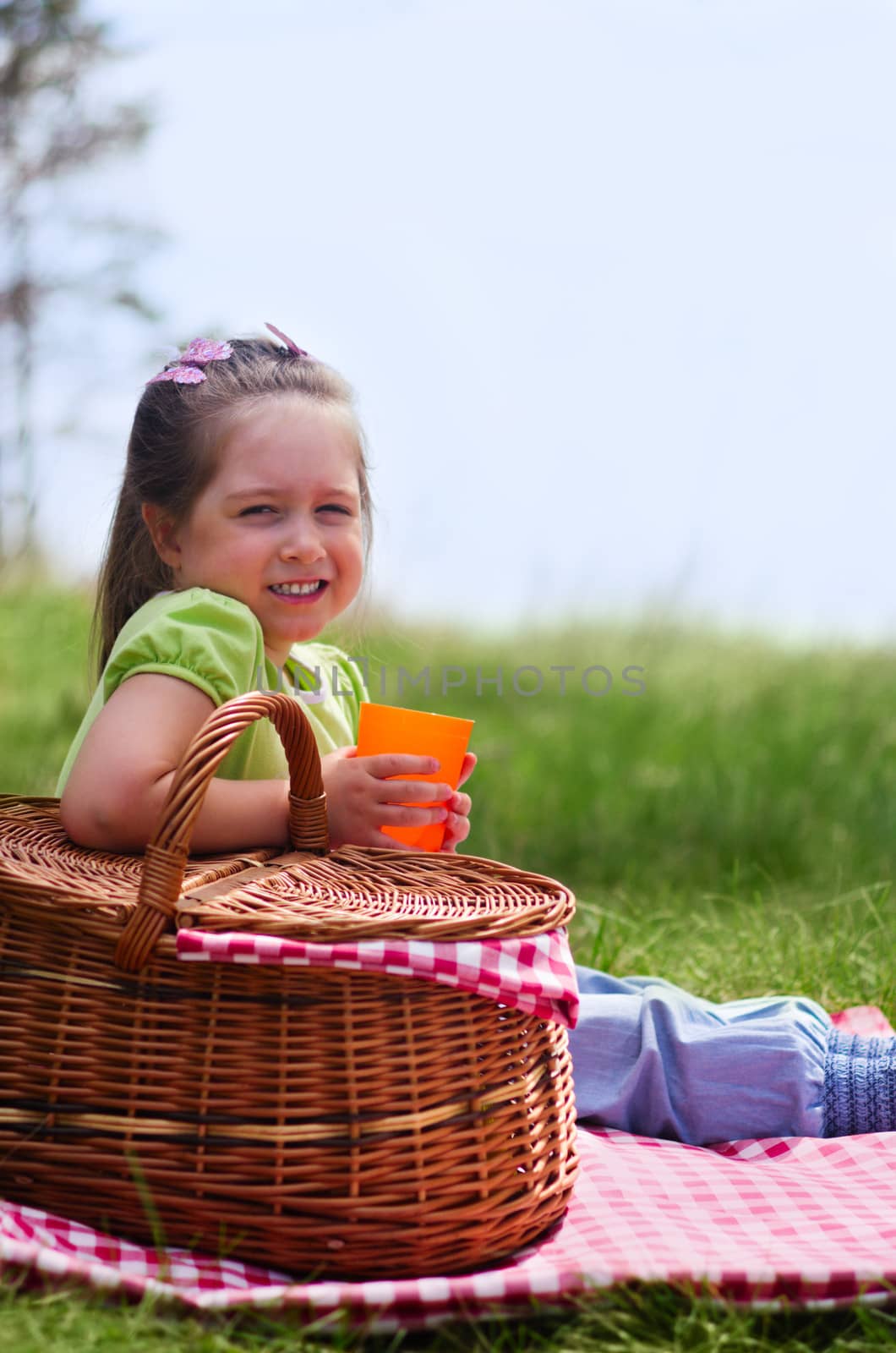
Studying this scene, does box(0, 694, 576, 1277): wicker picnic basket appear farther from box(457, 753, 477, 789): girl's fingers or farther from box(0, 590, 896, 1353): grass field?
box(457, 753, 477, 789): girl's fingers

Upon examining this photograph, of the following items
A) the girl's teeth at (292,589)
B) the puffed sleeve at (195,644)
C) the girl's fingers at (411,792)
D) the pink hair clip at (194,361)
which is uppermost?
the pink hair clip at (194,361)

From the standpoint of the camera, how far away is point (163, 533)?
6.50 ft

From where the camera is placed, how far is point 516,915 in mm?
1438

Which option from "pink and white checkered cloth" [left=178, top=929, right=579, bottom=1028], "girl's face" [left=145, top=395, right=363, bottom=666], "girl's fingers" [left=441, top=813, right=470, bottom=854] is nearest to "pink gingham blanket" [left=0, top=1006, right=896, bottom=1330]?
"pink and white checkered cloth" [left=178, top=929, right=579, bottom=1028]

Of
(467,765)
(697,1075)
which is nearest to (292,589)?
(467,765)

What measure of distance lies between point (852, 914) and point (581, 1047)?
1122mm

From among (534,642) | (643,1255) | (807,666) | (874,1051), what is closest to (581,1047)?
(874,1051)

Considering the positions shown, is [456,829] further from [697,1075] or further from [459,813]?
[697,1075]

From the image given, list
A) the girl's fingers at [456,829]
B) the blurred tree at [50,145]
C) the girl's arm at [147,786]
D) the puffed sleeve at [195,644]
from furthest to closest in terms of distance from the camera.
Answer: the blurred tree at [50,145], the girl's fingers at [456,829], the puffed sleeve at [195,644], the girl's arm at [147,786]

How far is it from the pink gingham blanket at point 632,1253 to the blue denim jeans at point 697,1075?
112mm

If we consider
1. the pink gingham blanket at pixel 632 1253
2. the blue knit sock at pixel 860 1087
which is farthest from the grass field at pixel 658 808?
the blue knit sock at pixel 860 1087

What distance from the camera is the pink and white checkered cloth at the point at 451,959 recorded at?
1.31 m

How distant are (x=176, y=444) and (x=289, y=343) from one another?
0.30 meters

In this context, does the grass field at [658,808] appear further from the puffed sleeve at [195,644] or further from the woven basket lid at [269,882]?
the puffed sleeve at [195,644]
